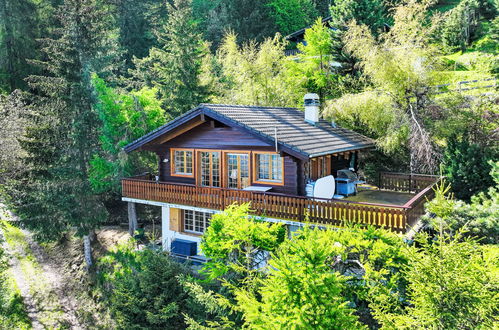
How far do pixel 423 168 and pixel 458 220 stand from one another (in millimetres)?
5693

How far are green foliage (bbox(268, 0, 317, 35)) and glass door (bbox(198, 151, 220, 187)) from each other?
35.6 meters

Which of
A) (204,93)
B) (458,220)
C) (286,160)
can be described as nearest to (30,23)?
(204,93)

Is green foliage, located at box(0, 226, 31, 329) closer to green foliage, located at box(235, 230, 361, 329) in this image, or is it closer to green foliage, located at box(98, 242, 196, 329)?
green foliage, located at box(98, 242, 196, 329)

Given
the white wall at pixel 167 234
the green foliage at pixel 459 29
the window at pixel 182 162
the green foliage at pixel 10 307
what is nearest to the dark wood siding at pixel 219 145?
the window at pixel 182 162

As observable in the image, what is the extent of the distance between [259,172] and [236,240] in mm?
4087

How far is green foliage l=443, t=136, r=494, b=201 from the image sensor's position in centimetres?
1561

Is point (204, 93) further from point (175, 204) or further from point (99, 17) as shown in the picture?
point (175, 204)

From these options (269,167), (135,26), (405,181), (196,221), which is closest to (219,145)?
(269,167)

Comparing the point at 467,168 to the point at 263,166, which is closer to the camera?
the point at 263,166

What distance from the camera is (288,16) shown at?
48562mm

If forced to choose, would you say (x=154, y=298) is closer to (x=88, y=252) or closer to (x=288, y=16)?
(x=88, y=252)

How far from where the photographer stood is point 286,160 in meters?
14.6

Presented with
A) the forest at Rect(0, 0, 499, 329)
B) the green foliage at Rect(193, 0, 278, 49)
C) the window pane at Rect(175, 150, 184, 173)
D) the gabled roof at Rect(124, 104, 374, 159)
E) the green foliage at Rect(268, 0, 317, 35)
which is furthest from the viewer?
the green foliage at Rect(268, 0, 317, 35)

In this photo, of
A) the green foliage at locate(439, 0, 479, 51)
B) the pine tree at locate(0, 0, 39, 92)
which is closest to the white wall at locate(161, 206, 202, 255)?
the pine tree at locate(0, 0, 39, 92)
